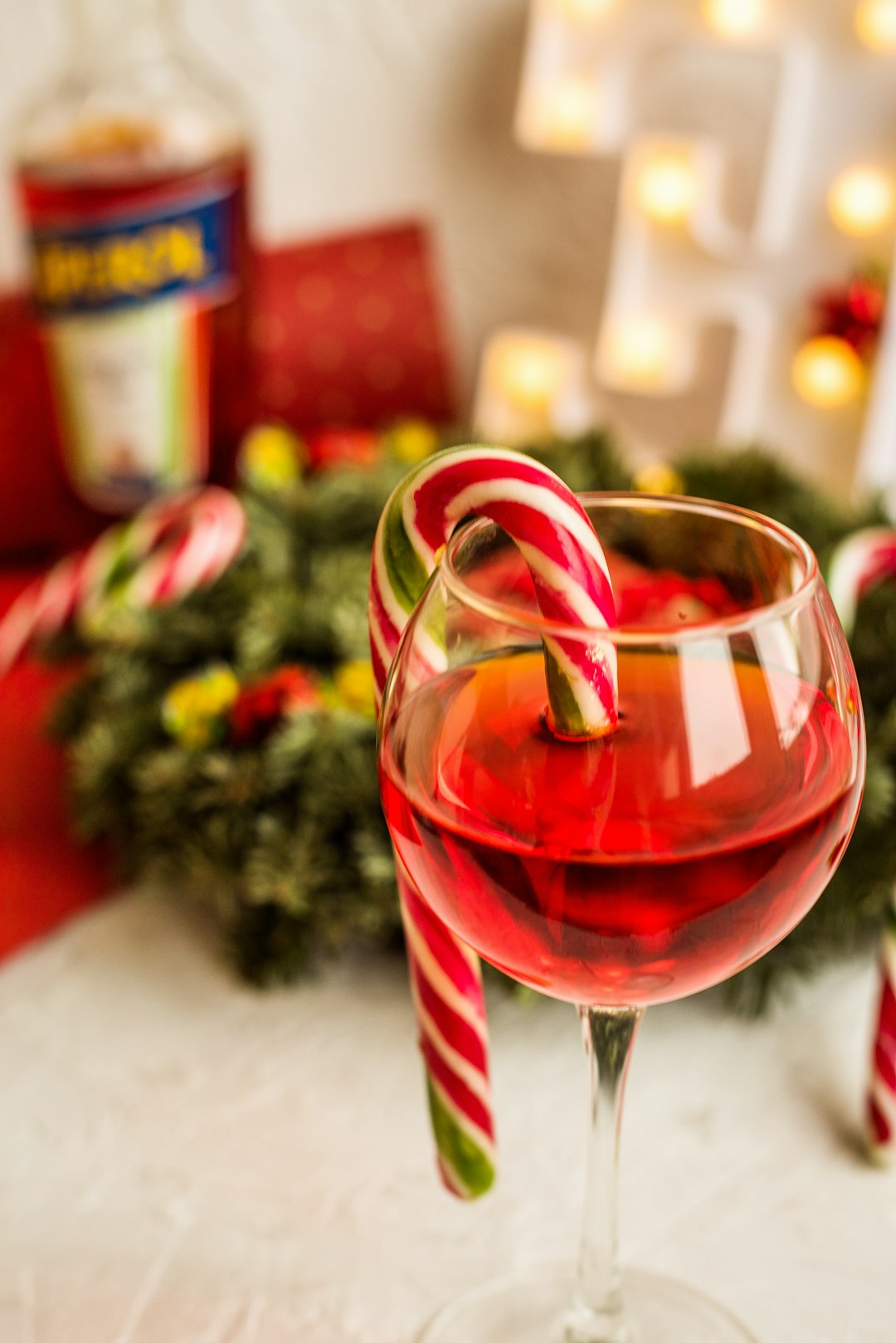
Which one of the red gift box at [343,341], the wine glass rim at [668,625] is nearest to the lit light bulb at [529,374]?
the red gift box at [343,341]

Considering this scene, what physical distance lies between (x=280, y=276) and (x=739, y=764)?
1.22 meters

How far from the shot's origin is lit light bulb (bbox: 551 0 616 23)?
58.1 inches

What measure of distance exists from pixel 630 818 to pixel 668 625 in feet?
0.25

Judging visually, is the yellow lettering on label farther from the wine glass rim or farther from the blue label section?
the wine glass rim

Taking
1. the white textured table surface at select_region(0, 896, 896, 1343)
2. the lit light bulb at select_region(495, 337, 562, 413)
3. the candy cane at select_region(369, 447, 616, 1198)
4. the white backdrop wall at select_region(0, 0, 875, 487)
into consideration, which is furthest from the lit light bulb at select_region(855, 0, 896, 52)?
the candy cane at select_region(369, 447, 616, 1198)

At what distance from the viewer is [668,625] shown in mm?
519

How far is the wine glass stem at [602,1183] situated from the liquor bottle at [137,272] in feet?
3.17

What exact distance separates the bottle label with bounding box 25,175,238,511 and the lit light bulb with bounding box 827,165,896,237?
609mm

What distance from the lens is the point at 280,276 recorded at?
158 cm

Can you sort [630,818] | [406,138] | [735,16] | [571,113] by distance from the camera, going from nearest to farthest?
1. [630,818]
2. [735,16]
3. [571,113]
4. [406,138]

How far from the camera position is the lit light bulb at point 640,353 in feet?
5.11

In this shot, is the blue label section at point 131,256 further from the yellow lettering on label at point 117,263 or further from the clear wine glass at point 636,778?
the clear wine glass at point 636,778

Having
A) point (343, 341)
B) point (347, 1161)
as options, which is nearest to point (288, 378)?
point (343, 341)

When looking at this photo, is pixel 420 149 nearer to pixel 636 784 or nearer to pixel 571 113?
pixel 571 113
